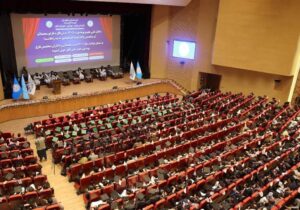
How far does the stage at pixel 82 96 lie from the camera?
47.9ft

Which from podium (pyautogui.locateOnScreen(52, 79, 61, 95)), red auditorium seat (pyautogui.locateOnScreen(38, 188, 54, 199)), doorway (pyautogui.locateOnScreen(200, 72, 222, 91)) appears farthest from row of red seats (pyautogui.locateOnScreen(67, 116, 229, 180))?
podium (pyautogui.locateOnScreen(52, 79, 61, 95))

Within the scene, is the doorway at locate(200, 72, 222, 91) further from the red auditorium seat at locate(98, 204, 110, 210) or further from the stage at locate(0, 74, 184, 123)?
the red auditorium seat at locate(98, 204, 110, 210)

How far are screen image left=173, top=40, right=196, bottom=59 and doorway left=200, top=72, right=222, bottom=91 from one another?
1.65m

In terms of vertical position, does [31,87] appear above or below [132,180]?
above

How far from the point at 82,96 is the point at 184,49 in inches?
288

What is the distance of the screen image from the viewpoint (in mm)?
19234

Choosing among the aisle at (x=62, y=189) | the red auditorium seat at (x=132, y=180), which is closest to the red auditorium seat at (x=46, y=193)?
the aisle at (x=62, y=189)

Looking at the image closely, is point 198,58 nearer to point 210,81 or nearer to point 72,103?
point 210,81

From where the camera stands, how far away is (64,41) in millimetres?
17703

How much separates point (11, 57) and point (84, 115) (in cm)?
534

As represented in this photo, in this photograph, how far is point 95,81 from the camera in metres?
18.7

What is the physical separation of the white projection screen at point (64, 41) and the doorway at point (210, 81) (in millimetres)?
5854

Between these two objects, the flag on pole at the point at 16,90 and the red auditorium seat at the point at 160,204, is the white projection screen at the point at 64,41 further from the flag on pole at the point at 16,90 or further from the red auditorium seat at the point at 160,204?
the red auditorium seat at the point at 160,204

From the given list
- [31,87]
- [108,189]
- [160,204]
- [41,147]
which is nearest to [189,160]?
[160,204]
